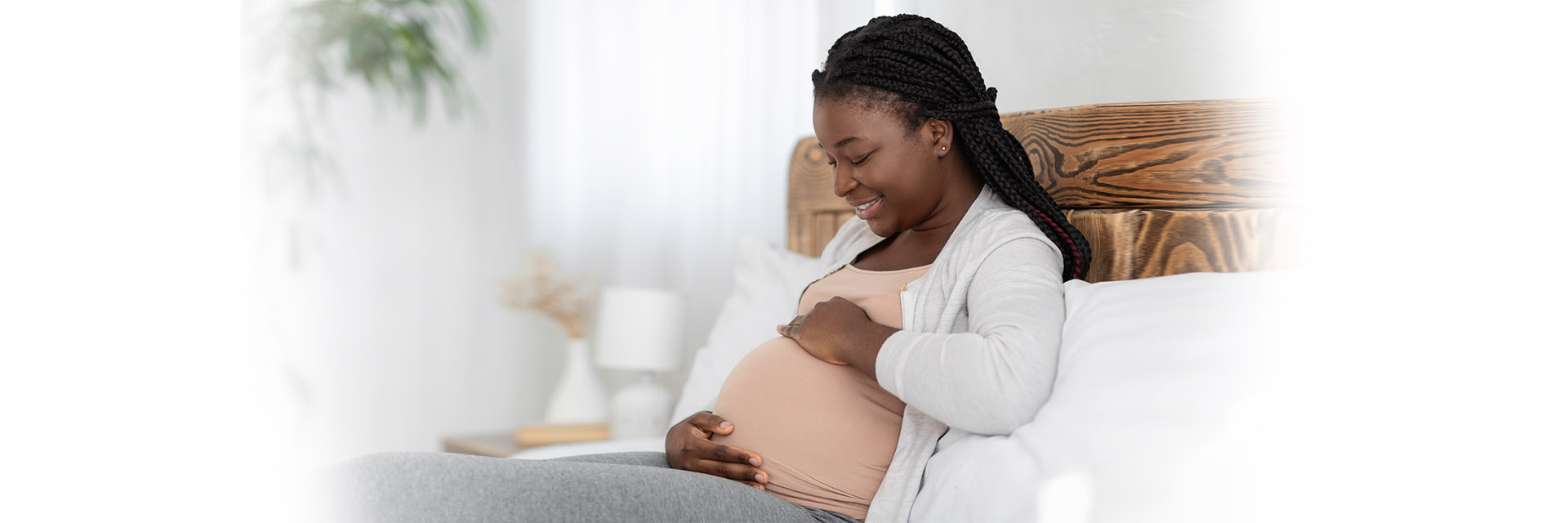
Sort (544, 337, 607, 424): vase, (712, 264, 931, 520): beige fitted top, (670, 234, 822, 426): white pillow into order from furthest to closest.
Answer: (544, 337, 607, 424): vase < (670, 234, 822, 426): white pillow < (712, 264, 931, 520): beige fitted top

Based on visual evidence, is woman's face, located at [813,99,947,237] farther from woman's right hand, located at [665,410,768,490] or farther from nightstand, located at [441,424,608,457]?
nightstand, located at [441,424,608,457]

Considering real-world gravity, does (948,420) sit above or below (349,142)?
below

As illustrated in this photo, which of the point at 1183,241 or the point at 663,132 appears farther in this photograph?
the point at 663,132

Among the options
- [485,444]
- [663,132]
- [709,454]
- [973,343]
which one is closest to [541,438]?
[485,444]

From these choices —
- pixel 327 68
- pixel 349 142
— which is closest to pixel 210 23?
pixel 327 68

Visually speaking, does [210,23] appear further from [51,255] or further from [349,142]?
[349,142]

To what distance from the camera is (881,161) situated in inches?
31.8

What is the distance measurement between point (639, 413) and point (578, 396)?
11.3 inches

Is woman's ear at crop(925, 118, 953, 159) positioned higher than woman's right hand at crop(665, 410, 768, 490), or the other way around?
woman's ear at crop(925, 118, 953, 159)

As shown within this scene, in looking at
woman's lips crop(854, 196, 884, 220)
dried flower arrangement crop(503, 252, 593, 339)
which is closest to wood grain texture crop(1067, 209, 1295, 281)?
woman's lips crop(854, 196, 884, 220)

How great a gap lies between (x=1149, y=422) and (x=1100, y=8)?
567 mm

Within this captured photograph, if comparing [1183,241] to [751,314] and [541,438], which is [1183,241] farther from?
[541,438]

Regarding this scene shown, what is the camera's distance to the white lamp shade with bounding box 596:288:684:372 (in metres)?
1.69

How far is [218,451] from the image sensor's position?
1.16 metres
